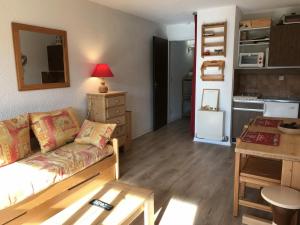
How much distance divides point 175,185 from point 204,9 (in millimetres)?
3119

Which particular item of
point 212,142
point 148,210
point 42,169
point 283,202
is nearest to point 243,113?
point 212,142

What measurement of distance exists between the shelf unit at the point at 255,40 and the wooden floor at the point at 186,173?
1.98 m

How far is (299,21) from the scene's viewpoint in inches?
158

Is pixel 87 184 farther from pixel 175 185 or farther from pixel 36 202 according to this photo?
pixel 175 185

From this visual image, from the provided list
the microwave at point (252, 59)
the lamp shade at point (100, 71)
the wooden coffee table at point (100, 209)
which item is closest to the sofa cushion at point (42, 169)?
the wooden coffee table at point (100, 209)

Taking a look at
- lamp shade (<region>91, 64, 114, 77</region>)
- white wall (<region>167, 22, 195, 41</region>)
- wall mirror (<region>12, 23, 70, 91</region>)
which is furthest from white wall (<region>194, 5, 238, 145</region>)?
wall mirror (<region>12, 23, 70, 91</region>)

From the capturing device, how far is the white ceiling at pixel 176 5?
3.76m

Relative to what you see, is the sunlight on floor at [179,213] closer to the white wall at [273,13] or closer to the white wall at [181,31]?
the white wall at [273,13]

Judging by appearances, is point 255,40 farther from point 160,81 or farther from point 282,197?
point 282,197

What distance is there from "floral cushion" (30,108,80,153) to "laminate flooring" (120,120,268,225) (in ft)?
2.94

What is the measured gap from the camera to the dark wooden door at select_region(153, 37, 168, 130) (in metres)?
5.28

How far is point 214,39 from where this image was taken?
438 centimetres

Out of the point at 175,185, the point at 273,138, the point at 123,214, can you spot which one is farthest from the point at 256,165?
the point at 123,214

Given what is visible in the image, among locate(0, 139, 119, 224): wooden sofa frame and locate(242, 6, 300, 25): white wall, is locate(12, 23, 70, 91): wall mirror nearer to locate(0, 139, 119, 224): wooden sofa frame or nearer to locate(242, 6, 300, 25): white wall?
locate(0, 139, 119, 224): wooden sofa frame
